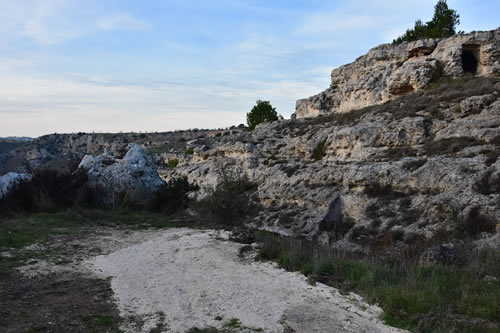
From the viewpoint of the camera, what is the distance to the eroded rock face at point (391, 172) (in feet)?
47.7

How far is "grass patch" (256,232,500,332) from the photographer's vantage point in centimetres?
545

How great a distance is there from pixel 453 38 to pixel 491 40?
8.53ft

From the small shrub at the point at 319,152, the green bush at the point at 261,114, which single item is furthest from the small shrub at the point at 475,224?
the green bush at the point at 261,114

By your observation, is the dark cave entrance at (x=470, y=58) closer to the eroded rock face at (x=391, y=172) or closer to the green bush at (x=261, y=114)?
the eroded rock face at (x=391, y=172)

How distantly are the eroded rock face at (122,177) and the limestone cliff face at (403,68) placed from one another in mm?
19717

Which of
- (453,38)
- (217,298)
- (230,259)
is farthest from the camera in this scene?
(453,38)

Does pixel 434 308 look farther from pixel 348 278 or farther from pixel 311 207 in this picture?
pixel 311 207

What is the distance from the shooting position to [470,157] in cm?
1609

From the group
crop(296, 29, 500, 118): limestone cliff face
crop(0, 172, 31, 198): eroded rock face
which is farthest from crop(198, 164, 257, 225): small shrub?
crop(296, 29, 500, 118): limestone cliff face

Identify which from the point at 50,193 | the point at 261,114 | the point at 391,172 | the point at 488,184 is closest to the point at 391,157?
the point at 391,172

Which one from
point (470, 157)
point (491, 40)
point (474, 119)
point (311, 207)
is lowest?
point (311, 207)

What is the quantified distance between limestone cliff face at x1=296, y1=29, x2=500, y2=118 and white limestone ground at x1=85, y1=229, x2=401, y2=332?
24413mm

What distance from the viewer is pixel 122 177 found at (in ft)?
65.5

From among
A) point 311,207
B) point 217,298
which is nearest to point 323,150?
point 311,207
